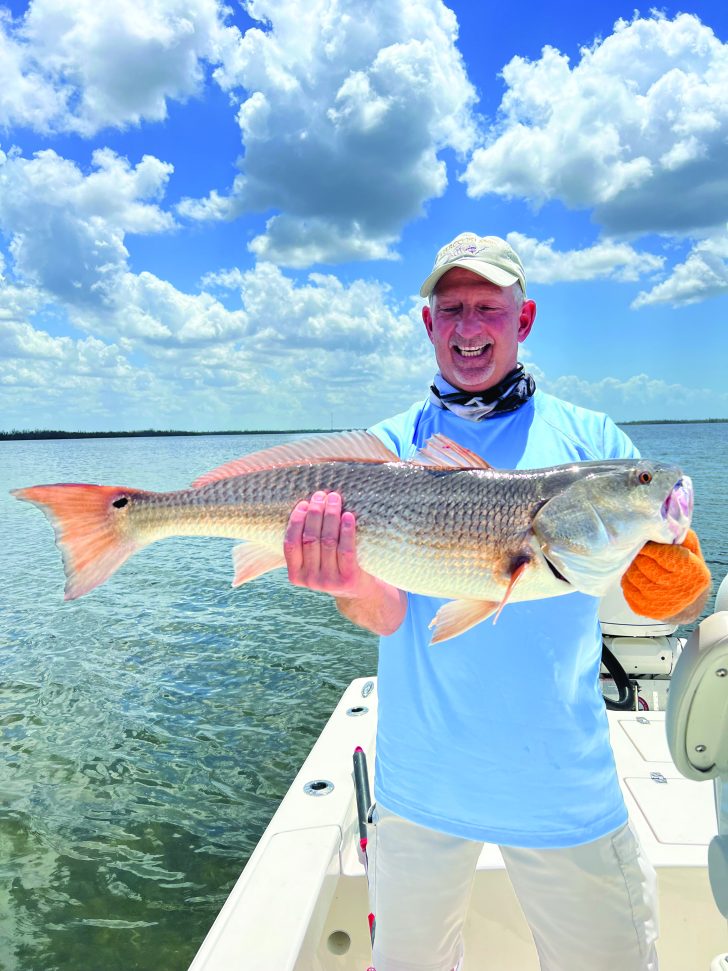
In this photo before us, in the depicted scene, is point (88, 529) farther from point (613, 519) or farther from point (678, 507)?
point (678, 507)

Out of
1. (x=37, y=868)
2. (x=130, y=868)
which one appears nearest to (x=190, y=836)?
(x=130, y=868)

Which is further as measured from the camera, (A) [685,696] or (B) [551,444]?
(B) [551,444]

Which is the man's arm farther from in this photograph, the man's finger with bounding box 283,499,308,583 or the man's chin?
the man's chin

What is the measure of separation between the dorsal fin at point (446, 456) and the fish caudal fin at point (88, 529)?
1.28 meters

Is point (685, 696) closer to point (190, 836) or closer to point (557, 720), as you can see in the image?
point (557, 720)

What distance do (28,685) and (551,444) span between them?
1110 centimetres

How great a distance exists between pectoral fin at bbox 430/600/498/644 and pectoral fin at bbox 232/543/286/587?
0.77m

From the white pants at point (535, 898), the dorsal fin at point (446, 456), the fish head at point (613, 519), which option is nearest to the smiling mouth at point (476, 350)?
the dorsal fin at point (446, 456)

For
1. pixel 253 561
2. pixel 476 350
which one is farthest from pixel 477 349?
pixel 253 561

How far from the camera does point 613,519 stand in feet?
8.00

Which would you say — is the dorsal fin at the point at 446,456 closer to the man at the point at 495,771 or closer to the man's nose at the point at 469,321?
the man at the point at 495,771

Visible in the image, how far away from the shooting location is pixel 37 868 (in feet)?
22.0

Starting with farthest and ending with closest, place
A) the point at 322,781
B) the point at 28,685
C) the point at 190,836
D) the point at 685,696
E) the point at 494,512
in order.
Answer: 1. the point at 28,685
2. the point at 190,836
3. the point at 322,781
4. the point at 494,512
5. the point at 685,696

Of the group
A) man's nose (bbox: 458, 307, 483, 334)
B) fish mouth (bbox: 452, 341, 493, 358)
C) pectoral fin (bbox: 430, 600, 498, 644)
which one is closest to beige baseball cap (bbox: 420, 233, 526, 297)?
man's nose (bbox: 458, 307, 483, 334)
